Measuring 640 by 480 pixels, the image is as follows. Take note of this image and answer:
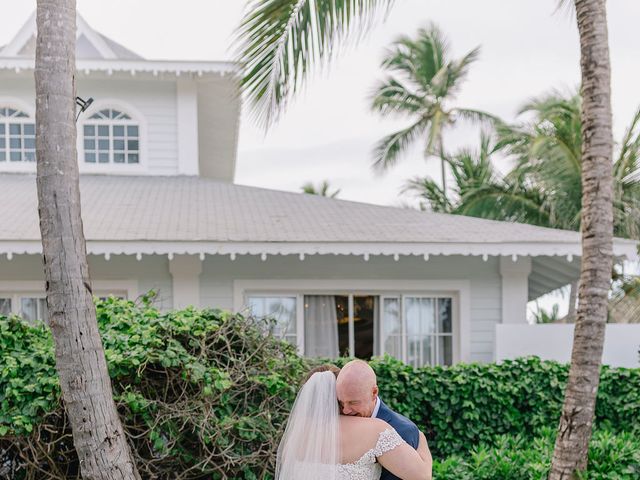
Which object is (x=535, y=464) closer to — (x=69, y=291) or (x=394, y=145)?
(x=69, y=291)

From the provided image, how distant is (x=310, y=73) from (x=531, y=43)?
22030 millimetres

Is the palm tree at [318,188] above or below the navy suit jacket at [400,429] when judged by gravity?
above

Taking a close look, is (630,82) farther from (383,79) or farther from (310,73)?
(310,73)

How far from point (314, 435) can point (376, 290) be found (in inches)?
325

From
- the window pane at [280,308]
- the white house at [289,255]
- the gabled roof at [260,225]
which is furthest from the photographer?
the window pane at [280,308]

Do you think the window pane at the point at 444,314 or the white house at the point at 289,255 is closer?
the white house at the point at 289,255

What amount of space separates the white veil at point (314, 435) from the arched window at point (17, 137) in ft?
37.7

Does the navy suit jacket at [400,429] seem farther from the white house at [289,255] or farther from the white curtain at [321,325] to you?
the white curtain at [321,325]

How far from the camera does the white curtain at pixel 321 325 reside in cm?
1279

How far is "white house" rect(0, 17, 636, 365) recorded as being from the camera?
448 inches

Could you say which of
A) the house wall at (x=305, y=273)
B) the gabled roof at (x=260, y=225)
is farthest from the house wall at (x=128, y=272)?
the gabled roof at (x=260, y=225)

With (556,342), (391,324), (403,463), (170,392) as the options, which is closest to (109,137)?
(391,324)

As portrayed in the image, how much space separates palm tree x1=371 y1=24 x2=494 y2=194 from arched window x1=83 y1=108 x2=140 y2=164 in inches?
626

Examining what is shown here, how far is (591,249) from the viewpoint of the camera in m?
7.31
